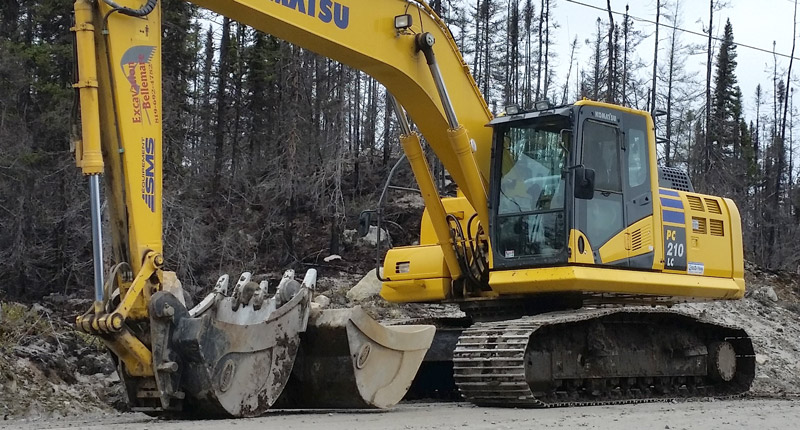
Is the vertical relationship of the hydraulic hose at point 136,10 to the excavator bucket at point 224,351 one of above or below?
above

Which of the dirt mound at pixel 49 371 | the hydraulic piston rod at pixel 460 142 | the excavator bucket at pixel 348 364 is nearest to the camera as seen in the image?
the excavator bucket at pixel 348 364

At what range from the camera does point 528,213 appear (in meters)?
9.92

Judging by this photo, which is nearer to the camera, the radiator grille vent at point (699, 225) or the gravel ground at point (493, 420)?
the gravel ground at point (493, 420)

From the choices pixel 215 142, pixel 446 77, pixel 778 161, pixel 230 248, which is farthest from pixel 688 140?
pixel 446 77

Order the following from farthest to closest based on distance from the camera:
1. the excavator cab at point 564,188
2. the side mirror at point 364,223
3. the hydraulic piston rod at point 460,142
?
1. the side mirror at point 364,223
2. the excavator cab at point 564,188
3. the hydraulic piston rod at point 460,142

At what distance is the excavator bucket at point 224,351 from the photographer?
669 cm

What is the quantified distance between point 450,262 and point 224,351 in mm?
4066

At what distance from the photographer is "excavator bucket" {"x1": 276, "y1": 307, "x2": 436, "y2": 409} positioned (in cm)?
795

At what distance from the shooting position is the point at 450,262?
34.7 feet

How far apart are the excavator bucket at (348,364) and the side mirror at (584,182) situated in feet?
7.82

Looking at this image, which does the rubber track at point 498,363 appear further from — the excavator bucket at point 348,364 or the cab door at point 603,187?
the excavator bucket at point 348,364

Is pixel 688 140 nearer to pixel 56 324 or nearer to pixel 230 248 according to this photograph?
pixel 230 248

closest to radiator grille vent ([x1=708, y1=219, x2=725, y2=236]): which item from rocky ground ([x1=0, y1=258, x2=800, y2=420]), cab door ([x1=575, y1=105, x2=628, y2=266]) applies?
cab door ([x1=575, y1=105, x2=628, y2=266])

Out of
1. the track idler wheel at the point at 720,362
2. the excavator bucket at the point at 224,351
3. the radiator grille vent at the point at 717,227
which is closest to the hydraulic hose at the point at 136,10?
the excavator bucket at the point at 224,351
